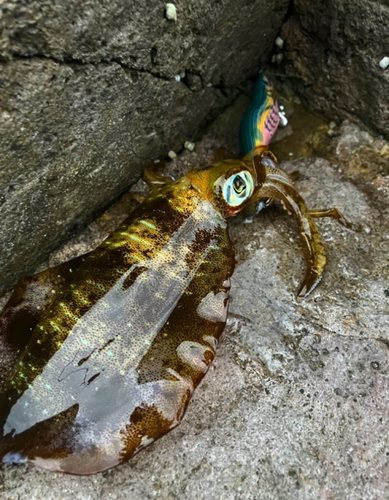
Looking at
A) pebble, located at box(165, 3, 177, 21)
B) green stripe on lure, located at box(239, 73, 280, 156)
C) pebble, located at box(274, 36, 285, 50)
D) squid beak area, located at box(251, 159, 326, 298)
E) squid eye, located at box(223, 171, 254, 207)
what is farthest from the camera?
pebble, located at box(274, 36, 285, 50)

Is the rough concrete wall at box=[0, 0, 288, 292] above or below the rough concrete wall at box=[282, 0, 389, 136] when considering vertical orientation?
above

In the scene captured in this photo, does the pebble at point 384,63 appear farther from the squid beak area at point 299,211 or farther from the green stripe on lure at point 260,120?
the squid beak area at point 299,211

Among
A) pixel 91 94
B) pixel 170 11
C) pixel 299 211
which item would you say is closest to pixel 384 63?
pixel 299 211

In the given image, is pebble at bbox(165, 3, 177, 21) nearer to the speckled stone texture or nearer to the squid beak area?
the squid beak area

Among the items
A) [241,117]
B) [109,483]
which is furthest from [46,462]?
[241,117]

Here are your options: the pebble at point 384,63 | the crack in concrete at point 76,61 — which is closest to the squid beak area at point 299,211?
the crack in concrete at point 76,61

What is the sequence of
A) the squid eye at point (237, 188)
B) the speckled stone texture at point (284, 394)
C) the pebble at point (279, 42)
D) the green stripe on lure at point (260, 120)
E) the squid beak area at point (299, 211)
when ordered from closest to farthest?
1. the speckled stone texture at point (284, 394)
2. the squid beak area at point (299, 211)
3. the squid eye at point (237, 188)
4. the green stripe on lure at point (260, 120)
5. the pebble at point (279, 42)

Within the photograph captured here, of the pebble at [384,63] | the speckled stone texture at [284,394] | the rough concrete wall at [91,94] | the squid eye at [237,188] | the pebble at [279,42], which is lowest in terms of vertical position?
the speckled stone texture at [284,394]

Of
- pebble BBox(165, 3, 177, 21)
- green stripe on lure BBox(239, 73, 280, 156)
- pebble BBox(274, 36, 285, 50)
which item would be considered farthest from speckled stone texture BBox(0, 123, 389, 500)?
pebble BBox(274, 36, 285, 50)
